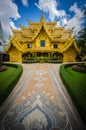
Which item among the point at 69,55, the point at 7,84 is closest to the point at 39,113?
the point at 7,84

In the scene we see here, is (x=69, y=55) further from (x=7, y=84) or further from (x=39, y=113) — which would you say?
(x=39, y=113)

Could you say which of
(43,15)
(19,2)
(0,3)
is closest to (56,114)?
(0,3)

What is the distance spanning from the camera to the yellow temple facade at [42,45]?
82.8 ft

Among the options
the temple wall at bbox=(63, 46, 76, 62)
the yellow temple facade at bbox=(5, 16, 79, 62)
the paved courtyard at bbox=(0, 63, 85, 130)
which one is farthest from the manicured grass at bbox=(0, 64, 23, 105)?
the temple wall at bbox=(63, 46, 76, 62)

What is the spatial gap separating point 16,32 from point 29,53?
623cm

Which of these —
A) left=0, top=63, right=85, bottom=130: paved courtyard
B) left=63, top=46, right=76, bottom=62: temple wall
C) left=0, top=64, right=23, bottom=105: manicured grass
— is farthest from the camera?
left=63, top=46, right=76, bottom=62: temple wall

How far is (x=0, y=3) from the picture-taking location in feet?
25.5

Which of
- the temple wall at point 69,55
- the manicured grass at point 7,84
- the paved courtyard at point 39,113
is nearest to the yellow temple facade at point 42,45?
the temple wall at point 69,55

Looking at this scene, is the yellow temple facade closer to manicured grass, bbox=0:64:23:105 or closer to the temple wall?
the temple wall

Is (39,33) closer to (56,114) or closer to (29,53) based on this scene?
(29,53)

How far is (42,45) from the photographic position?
26.5 meters

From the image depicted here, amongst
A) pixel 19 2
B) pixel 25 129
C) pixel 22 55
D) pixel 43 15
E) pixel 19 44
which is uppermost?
pixel 43 15

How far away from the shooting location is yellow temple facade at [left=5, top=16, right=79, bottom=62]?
82.8ft

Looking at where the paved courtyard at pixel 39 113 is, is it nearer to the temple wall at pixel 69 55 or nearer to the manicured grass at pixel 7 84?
the manicured grass at pixel 7 84
